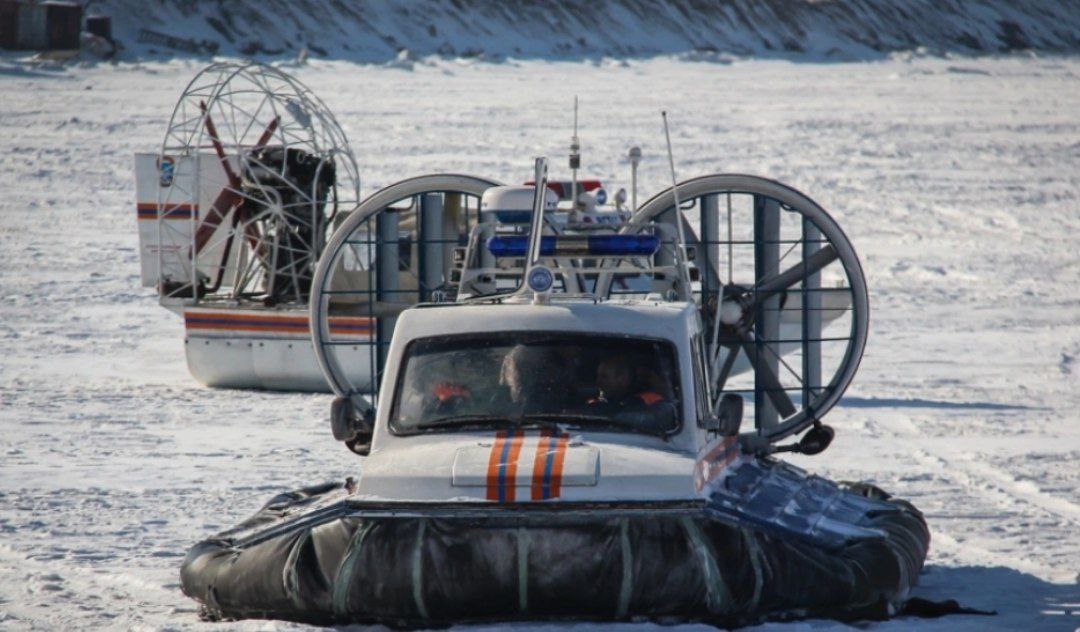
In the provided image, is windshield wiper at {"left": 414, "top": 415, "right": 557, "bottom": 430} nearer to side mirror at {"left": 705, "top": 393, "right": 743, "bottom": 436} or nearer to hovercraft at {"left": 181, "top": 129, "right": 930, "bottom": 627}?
hovercraft at {"left": 181, "top": 129, "right": 930, "bottom": 627}

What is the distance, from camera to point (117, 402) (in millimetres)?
10023

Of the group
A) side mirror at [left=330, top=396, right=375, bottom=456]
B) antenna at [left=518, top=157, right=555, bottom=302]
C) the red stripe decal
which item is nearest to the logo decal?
the red stripe decal

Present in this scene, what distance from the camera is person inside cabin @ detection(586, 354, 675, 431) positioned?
17.9 feet

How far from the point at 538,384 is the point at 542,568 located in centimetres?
71

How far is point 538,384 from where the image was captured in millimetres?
5484

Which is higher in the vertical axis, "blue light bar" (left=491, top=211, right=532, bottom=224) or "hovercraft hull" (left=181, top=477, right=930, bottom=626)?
"blue light bar" (left=491, top=211, right=532, bottom=224)

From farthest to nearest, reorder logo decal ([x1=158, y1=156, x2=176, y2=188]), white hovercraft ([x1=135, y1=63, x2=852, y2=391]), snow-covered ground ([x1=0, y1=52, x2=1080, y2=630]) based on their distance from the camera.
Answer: logo decal ([x1=158, y1=156, x2=176, y2=188])
white hovercraft ([x1=135, y1=63, x2=852, y2=391])
snow-covered ground ([x1=0, y1=52, x2=1080, y2=630])

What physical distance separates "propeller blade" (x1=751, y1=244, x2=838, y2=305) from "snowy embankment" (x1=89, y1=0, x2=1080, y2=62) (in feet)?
182

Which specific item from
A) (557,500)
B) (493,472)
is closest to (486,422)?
(493,472)

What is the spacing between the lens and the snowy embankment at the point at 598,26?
228 feet

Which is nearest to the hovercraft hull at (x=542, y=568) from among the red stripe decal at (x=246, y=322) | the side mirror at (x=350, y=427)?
the side mirror at (x=350, y=427)

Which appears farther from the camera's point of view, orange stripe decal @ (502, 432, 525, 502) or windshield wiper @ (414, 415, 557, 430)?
windshield wiper @ (414, 415, 557, 430)

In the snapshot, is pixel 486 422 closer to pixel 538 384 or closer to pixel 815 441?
pixel 538 384

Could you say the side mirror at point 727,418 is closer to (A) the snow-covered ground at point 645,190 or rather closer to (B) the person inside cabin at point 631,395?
(B) the person inside cabin at point 631,395
